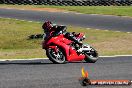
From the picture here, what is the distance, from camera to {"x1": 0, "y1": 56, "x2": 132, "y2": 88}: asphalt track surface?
10.7m

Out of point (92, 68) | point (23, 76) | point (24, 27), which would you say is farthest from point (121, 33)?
point (23, 76)

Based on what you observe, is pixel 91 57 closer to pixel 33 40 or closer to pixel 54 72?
pixel 54 72

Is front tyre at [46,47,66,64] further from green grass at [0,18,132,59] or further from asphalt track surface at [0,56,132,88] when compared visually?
green grass at [0,18,132,59]

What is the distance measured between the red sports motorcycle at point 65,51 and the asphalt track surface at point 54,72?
273mm

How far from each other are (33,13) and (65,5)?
8993mm

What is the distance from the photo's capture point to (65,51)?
15.2 metres

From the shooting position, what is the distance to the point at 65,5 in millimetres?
53875

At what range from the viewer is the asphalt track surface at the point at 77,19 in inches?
1447

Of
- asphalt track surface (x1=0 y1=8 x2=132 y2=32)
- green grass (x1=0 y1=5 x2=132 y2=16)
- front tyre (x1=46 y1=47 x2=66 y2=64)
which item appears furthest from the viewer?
green grass (x1=0 y1=5 x2=132 y2=16)

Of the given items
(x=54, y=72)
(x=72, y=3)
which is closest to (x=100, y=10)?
(x=72, y=3)

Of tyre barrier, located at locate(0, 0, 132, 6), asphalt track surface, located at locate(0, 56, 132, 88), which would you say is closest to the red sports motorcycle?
asphalt track surface, located at locate(0, 56, 132, 88)

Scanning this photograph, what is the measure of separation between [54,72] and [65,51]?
2608mm

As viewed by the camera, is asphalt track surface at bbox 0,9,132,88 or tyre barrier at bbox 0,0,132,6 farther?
tyre barrier at bbox 0,0,132,6

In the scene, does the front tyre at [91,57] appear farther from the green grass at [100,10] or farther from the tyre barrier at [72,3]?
the tyre barrier at [72,3]
